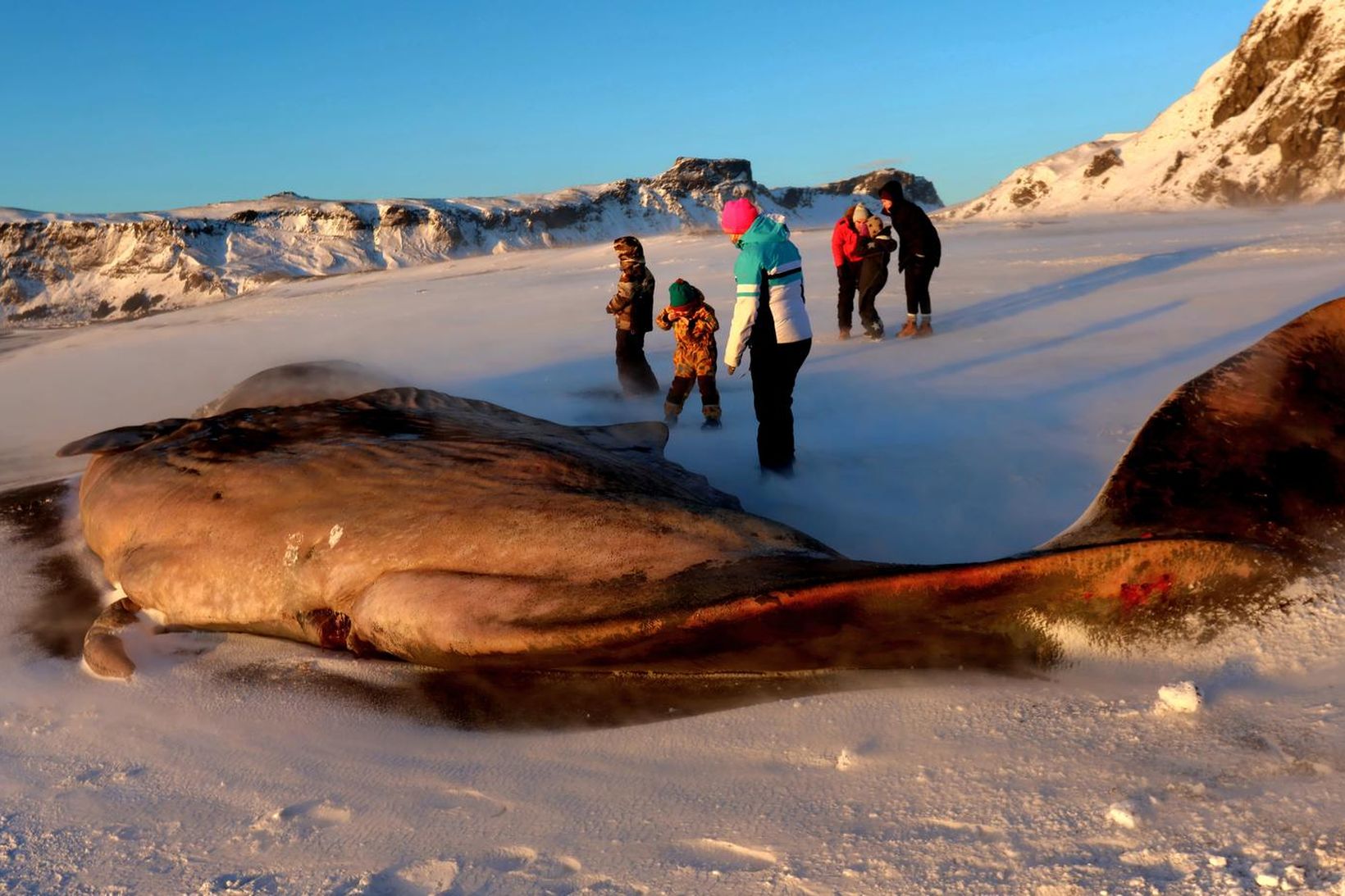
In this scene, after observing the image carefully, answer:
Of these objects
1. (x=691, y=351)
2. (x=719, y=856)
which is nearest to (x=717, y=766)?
(x=719, y=856)

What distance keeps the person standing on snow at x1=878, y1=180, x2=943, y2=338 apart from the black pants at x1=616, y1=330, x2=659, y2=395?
365cm

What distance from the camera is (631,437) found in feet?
16.6

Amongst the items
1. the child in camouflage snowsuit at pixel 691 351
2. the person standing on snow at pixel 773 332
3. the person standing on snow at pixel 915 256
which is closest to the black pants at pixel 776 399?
the person standing on snow at pixel 773 332

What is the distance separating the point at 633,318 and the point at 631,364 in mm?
409

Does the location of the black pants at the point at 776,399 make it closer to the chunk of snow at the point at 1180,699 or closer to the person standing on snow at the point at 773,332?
the person standing on snow at the point at 773,332

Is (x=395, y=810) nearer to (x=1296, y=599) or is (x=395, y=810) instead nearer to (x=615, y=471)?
(x=615, y=471)

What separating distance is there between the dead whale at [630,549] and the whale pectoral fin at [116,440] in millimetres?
29

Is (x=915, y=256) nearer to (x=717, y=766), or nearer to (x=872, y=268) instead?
(x=872, y=268)

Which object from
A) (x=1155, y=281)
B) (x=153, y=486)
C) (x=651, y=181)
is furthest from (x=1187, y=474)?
(x=651, y=181)

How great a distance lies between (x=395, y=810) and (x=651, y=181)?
18536 centimetres

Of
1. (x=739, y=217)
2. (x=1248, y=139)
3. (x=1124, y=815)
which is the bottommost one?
(x=1124, y=815)

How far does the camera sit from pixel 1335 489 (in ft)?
10.3

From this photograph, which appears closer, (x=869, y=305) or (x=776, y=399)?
(x=776, y=399)

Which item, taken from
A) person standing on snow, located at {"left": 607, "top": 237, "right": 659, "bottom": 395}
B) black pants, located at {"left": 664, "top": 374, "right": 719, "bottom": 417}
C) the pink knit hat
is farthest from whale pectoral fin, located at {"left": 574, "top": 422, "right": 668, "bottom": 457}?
person standing on snow, located at {"left": 607, "top": 237, "right": 659, "bottom": 395}
